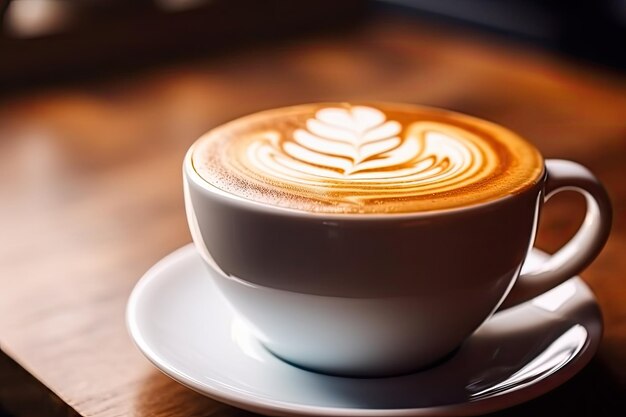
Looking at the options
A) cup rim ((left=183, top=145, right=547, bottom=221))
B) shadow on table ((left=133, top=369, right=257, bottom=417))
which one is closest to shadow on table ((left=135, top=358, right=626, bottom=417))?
A: shadow on table ((left=133, top=369, right=257, bottom=417))

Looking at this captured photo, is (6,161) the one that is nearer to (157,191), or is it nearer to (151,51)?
(157,191)

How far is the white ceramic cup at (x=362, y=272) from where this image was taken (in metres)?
0.42

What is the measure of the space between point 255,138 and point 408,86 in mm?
531

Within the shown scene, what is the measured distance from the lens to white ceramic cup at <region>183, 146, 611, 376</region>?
0.42 metres

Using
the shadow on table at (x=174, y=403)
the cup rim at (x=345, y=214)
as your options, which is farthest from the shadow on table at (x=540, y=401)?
the cup rim at (x=345, y=214)

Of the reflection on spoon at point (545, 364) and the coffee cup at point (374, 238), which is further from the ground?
the coffee cup at point (374, 238)

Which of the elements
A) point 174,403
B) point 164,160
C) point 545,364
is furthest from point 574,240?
point 164,160

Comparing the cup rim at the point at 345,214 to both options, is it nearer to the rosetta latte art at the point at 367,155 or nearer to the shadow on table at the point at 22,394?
the rosetta latte art at the point at 367,155

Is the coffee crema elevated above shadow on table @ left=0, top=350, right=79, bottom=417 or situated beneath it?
elevated above

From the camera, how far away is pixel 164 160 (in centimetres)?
80

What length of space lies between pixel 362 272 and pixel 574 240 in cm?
16

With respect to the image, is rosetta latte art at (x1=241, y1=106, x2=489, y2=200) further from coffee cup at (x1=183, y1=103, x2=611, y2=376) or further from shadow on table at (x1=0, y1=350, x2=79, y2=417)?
shadow on table at (x1=0, y1=350, x2=79, y2=417)

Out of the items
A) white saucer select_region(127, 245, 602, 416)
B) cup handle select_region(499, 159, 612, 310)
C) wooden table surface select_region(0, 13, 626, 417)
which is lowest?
wooden table surface select_region(0, 13, 626, 417)

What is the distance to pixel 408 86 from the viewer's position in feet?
3.37
